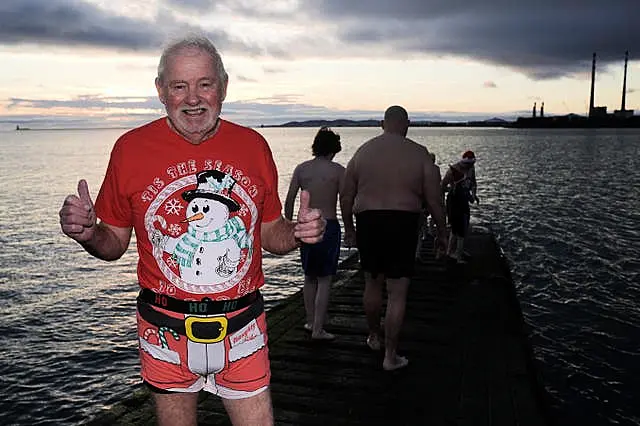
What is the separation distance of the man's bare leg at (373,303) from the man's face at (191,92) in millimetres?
3386

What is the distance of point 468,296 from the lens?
864 cm

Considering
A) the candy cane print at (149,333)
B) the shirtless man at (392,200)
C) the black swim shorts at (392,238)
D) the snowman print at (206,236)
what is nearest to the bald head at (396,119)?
the shirtless man at (392,200)

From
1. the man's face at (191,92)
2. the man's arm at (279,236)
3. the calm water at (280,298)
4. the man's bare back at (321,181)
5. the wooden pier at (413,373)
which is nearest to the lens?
the man's face at (191,92)

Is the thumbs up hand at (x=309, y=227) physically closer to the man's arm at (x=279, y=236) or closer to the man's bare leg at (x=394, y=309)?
the man's arm at (x=279, y=236)

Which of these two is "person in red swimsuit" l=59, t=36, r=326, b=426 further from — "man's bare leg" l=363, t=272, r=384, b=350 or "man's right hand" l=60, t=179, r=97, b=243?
"man's bare leg" l=363, t=272, r=384, b=350

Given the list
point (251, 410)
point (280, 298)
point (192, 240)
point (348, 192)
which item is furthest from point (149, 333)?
point (280, 298)

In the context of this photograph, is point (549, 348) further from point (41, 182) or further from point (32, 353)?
point (41, 182)

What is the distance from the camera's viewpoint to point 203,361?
2611 mm

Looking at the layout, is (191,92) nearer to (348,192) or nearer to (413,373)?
(348,192)

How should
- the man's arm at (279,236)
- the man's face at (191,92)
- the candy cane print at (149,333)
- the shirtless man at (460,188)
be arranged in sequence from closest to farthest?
1. the man's face at (191,92)
2. the candy cane print at (149,333)
3. the man's arm at (279,236)
4. the shirtless man at (460,188)

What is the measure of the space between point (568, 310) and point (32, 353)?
10.2 meters

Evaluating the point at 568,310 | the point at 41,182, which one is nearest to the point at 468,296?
the point at 568,310

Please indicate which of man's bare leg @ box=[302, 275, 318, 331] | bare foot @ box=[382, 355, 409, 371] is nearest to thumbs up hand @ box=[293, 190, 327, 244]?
bare foot @ box=[382, 355, 409, 371]

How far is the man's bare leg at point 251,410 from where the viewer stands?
2691mm
